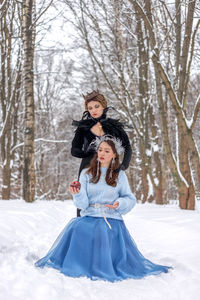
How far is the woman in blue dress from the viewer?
2.71m

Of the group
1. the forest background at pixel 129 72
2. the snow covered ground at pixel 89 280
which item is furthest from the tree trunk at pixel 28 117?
the snow covered ground at pixel 89 280

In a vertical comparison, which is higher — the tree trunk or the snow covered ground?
the tree trunk

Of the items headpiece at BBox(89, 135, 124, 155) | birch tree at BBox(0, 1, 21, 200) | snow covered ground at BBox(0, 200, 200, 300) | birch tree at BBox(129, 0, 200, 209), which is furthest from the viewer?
birch tree at BBox(0, 1, 21, 200)

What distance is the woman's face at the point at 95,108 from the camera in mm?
3508

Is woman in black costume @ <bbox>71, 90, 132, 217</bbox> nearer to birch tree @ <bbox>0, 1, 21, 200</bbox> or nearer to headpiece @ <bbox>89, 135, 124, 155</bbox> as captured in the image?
headpiece @ <bbox>89, 135, 124, 155</bbox>

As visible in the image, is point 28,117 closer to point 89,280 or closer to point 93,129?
point 93,129

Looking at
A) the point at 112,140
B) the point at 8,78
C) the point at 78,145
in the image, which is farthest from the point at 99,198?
the point at 8,78

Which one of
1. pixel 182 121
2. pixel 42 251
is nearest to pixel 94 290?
pixel 42 251

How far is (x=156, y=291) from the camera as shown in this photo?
7.60 feet

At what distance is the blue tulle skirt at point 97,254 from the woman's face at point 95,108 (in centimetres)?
116

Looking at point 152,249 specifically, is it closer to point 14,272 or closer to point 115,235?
point 115,235

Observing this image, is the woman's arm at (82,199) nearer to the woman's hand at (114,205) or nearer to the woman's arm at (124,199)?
A: the woman's hand at (114,205)

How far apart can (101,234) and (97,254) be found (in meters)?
0.18

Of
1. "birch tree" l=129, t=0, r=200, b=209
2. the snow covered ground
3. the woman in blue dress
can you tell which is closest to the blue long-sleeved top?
the woman in blue dress
